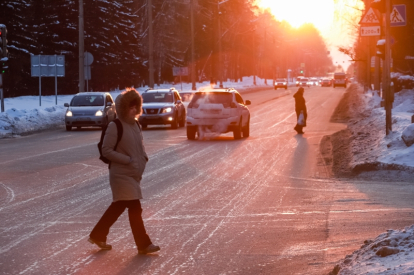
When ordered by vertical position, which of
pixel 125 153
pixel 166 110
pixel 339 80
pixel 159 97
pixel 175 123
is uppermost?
pixel 339 80

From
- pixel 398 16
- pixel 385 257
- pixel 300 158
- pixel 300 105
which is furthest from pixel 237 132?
pixel 385 257

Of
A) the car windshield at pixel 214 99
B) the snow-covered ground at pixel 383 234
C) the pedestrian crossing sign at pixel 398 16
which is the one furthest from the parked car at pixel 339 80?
the pedestrian crossing sign at pixel 398 16

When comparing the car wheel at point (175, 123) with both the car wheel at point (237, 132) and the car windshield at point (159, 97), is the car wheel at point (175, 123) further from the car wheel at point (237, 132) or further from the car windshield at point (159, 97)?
the car wheel at point (237, 132)

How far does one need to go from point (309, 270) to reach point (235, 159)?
11503mm

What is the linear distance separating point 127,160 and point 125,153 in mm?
132

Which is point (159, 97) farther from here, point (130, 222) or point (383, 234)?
point (383, 234)

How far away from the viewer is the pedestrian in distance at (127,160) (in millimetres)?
7809

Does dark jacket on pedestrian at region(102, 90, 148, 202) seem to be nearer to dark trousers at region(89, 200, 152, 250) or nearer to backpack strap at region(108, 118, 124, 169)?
backpack strap at region(108, 118, 124, 169)

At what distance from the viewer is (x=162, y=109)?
31406mm

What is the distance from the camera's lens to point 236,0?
107625 millimetres

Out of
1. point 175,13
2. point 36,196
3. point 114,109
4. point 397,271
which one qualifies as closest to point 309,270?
point 397,271

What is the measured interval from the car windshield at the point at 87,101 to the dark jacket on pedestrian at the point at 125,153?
25976mm

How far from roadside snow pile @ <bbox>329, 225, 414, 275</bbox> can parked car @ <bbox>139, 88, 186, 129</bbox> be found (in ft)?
79.4

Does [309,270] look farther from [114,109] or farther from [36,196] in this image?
[36,196]
